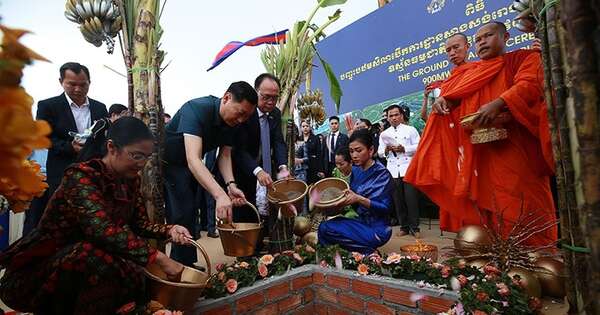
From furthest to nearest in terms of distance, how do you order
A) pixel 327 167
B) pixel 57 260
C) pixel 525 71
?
1. pixel 327 167
2. pixel 525 71
3. pixel 57 260

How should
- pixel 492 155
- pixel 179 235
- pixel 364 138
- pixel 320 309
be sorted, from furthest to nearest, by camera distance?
pixel 364 138, pixel 492 155, pixel 320 309, pixel 179 235

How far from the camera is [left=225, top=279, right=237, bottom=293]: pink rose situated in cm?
172

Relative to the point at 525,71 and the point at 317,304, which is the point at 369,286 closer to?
the point at 317,304

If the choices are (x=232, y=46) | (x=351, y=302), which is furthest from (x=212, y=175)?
(x=232, y=46)

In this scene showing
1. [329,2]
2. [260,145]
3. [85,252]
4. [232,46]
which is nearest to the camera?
[85,252]

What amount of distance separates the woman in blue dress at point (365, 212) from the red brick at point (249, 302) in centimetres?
101

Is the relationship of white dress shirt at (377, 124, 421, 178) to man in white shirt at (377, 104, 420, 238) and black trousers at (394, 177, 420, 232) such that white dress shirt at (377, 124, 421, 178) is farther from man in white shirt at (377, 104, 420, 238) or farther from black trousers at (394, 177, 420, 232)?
black trousers at (394, 177, 420, 232)

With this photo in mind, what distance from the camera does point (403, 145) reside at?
4.47 m

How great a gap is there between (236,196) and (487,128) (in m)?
1.64

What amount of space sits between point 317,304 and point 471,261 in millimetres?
874

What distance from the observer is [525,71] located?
243 centimetres

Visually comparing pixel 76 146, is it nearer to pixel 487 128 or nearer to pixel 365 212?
pixel 365 212

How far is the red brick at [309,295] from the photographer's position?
2.04 m

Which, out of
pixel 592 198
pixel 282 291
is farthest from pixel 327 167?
pixel 592 198
